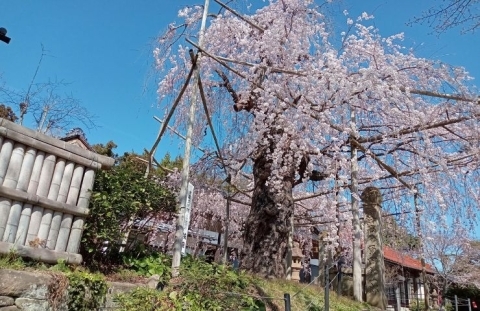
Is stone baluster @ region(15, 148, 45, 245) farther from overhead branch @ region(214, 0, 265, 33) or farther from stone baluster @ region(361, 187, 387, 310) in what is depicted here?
stone baluster @ region(361, 187, 387, 310)

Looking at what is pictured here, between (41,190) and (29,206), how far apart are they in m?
0.23

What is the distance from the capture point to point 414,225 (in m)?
9.41

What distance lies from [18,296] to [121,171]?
2.16m

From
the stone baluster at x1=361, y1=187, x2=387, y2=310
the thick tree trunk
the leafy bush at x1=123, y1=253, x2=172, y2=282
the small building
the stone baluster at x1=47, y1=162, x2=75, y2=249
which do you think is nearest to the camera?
the stone baluster at x1=47, y1=162, x2=75, y2=249

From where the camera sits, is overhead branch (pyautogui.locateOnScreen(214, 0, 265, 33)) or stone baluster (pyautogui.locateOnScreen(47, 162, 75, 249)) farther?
overhead branch (pyautogui.locateOnScreen(214, 0, 265, 33))

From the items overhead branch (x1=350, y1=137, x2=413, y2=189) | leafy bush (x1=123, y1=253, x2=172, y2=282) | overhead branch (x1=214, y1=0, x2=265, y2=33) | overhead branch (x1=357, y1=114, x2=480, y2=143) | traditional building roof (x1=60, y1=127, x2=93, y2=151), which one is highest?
overhead branch (x1=214, y1=0, x2=265, y2=33)

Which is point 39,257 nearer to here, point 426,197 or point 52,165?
point 52,165

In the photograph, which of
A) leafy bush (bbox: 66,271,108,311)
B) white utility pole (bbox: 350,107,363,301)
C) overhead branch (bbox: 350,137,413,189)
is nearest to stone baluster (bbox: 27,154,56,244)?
leafy bush (bbox: 66,271,108,311)

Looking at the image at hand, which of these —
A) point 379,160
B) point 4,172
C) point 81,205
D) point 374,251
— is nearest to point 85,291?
point 81,205

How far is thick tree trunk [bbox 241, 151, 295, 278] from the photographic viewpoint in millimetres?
7590

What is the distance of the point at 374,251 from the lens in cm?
927

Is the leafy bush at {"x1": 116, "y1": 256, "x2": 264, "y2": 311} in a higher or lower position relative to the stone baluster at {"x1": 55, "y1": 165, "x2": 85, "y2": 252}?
lower

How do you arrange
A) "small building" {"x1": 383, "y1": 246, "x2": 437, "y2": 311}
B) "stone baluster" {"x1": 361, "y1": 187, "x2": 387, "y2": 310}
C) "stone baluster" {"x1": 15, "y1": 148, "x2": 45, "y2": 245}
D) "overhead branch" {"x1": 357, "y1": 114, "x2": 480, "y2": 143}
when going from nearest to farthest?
"stone baluster" {"x1": 15, "y1": 148, "x2": 45, "y2": 245}
"overhead branch" {"x1": 357, "y1": 114, "x2": 480, "y2": 143}
"stone baluster" {"x1": 361, "y1": 187, "x2": 387, "y2": 310}
"small building" {"x1": 383, "y1": 246, "x2": 437, "y2": 311}

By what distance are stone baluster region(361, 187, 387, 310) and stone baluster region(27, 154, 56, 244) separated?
7399 mm
